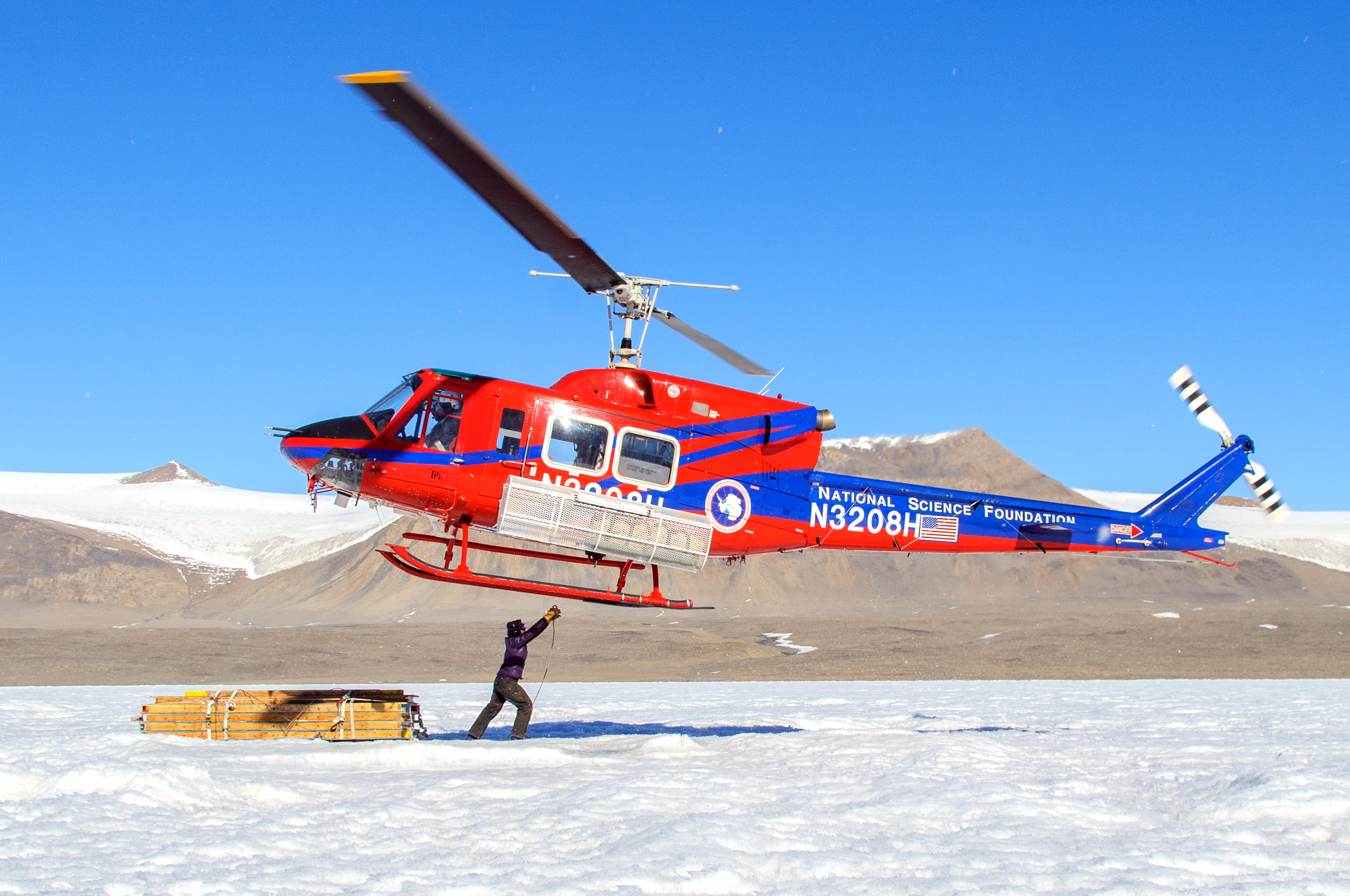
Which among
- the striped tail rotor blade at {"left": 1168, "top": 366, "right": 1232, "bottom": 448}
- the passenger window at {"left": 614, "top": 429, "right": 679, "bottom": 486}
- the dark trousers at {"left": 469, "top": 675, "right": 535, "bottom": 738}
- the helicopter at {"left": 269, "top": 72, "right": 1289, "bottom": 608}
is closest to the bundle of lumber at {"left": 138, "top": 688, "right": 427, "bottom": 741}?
the dark trousers at {"left": 469, "top": 675, "right": 535, "bottom": 738}

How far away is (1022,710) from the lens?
1688 centimetres

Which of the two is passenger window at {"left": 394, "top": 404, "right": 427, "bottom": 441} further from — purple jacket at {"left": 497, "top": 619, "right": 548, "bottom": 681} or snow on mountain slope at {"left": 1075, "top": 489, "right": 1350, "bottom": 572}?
snow on mountain slope at {"left": 1075, "top": 489, "right": 1350, "bottom": 572}

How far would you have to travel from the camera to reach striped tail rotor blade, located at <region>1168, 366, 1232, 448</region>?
13.1 m

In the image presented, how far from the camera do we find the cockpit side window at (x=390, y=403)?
37.6 ft

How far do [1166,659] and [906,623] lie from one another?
14.3m

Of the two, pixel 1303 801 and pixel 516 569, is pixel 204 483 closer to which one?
pixel 516 569

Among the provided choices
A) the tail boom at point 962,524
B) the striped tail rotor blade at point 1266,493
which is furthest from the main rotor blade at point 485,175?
the striped tail rotor blade at point 1266,493

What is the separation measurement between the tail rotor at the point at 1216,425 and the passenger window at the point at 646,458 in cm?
674

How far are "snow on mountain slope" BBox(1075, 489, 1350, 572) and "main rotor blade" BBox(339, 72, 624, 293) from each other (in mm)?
55765

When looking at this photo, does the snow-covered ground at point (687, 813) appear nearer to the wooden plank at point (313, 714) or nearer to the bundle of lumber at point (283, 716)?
the bundle of lumber at point (283, 716)

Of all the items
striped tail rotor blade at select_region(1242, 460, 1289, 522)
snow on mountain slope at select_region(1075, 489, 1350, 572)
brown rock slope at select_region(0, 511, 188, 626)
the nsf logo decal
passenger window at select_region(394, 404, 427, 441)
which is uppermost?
snow on mountain slope at select_region(1075, 489, 1350, 572)

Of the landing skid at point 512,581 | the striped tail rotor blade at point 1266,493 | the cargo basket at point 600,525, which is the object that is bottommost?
the landing skid at point 512,581

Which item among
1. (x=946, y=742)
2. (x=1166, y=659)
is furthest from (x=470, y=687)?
(x=1166, y=659)

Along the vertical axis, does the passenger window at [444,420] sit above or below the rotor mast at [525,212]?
below
